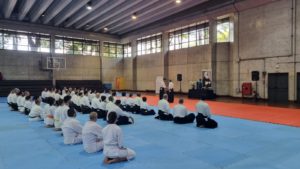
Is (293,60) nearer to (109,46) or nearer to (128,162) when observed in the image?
(128,162)

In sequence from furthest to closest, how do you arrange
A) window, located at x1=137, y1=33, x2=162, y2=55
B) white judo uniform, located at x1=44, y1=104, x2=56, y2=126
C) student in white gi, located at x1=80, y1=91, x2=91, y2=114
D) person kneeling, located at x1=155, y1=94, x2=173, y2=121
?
window, located at x1=137, y1=33, x2=162, y2=55, student in white gi, located at x1=80, y1=91, x2=91, y2=114, person kneeling, located at x1=155, y1=94, x2=173, y2=121, white judo uniform, located at x1=44, y1=104, x2=56, y2=126

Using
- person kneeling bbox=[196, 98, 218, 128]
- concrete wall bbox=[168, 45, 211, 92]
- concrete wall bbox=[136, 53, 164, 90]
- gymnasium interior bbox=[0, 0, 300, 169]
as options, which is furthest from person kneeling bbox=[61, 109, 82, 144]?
concrete wall bbox=[136, 53, 164, 90]

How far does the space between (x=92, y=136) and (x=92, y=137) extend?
0.03m

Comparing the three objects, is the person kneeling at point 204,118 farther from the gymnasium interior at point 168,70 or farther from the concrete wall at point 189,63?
the concrete wall at point 189,63


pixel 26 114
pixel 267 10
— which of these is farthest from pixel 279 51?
pixel 26 114

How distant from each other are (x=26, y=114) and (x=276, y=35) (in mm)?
17608

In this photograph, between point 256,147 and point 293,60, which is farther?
point 293,60

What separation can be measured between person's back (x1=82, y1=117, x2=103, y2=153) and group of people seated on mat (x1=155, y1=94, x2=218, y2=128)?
4.22 metres

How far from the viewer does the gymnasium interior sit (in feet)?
18.6

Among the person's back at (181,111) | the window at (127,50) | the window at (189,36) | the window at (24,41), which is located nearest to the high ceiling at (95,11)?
the window at (24,41)

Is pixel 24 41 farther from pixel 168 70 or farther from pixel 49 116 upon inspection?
pixel 49 116

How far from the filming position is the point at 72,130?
637 cm

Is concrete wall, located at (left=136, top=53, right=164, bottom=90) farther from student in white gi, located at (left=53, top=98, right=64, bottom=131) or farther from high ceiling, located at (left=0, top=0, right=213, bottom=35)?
student in white gi, located at (left=53, top=98, right=64, bottom=131)

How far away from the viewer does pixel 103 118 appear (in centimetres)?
1067
